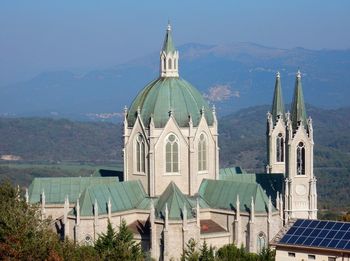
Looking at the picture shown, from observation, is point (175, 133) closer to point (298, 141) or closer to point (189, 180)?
point (189, 180)

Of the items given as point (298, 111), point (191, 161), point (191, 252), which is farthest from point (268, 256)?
point (298, 111)

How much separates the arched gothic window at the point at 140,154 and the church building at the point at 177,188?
0.25ft

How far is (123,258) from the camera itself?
171 ft

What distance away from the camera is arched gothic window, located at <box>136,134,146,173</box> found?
2749 inches

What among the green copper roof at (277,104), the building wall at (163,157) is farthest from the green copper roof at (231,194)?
the green copper roof at (277,104)

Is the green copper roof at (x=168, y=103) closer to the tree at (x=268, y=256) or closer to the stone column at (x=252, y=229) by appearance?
the stone column at (x=252, y=229)

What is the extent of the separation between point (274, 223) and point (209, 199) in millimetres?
5537

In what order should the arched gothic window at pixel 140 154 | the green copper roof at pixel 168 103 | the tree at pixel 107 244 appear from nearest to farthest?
the tree at pixel 107 244 → the green copper roof at pixel 168 103 → the arched gothic window at pixel 140 154

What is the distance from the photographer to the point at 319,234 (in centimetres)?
4994

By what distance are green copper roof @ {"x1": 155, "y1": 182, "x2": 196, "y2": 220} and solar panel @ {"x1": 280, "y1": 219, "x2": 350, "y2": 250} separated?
45.9 feet

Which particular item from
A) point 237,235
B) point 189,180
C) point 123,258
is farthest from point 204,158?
point 123,258

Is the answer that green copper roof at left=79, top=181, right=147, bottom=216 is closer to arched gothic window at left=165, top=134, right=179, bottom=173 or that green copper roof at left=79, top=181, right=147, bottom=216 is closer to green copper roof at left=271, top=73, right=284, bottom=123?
arched gothic window at left=165, top=134, right=179, bottom=173

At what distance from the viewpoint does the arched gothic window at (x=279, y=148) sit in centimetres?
7699

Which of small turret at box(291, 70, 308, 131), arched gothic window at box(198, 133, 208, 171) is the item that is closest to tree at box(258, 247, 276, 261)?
arched gothic window at box(198, 133, 208, 171)
